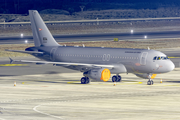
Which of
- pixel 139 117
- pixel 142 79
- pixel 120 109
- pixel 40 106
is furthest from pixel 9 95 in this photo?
pixel 142 79

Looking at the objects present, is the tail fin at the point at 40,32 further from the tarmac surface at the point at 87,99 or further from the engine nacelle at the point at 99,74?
the engine nacelle at the point at 99,74

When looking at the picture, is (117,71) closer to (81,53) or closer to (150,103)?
(81,53)

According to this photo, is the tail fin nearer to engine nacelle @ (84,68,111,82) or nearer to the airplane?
the airplane

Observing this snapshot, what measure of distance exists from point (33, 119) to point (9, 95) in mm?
12283

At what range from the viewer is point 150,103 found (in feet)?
116

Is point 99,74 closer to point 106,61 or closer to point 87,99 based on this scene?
point 106,61

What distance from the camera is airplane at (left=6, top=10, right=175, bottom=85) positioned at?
157 ft

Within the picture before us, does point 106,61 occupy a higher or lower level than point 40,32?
lower

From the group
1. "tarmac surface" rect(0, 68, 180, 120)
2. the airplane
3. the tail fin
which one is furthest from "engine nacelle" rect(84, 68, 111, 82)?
the tail fin

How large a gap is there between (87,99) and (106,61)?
13774 millimetres

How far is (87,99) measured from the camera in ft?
124

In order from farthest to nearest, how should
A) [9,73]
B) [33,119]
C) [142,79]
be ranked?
[9,73] → [142,79] → [33,119]

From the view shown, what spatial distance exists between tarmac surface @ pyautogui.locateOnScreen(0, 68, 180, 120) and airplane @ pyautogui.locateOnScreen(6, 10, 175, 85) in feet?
4.94

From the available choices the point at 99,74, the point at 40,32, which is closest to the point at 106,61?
the point at 99,74
